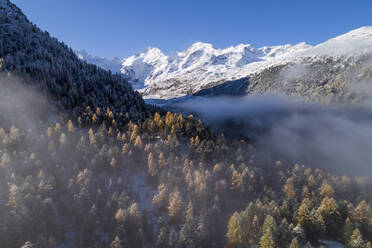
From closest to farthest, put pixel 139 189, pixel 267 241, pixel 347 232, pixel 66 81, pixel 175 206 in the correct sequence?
pixel 267 241
pixel 347 232
pixel 175 206
pixel 139 189
pixel 66 81

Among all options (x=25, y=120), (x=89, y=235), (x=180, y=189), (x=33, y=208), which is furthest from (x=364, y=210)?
(x=25, y=120)

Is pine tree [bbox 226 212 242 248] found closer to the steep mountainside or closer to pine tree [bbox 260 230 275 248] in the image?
pine tree [bbox 260 230 275 248]

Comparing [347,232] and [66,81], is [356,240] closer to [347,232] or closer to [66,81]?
[347,232]

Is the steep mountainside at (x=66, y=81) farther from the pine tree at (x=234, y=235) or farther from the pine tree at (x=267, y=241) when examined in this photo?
the pine tree at (x=267, y=241)

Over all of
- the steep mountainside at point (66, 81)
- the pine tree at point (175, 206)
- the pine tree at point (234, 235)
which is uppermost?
the steep mountainside at point (66, 81)

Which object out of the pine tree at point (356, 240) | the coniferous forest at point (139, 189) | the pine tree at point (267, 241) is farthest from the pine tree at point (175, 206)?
the pine tree at point (356, 240)

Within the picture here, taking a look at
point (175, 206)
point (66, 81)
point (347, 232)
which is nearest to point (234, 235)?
point (175, 206)

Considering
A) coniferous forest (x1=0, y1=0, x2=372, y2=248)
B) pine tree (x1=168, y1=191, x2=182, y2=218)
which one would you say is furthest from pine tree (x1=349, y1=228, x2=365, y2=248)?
pine tree (x1=168, y1=191, x2=182, y2=218)

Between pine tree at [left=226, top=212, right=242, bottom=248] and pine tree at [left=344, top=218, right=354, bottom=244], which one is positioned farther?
pine tree at [left=344, top=218, right=354, bottom=244]
